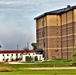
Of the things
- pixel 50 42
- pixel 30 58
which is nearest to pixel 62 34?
pixel 50 42

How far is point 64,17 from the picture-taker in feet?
365

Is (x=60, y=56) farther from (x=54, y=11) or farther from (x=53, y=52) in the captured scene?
(x=54, y=11)

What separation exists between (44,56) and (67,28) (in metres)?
17.4

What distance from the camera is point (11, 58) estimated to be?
386ft

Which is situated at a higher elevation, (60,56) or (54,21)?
(54,21)

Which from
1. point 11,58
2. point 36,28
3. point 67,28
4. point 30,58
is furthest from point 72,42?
point 36,28

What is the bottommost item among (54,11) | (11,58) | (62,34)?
(11,58)

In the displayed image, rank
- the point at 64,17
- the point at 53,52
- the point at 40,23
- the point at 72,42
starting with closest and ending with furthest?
1. the point at 72,42
2. the point at 64,17
3. the point at 53,52
4. the point at 40,23

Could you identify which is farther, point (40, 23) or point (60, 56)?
point (40, 23)

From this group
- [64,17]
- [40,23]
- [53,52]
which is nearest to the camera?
[64,17]

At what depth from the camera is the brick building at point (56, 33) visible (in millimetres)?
108494

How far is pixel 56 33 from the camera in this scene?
117625mm

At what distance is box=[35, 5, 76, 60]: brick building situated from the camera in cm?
10849

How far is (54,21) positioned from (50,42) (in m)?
6.85
